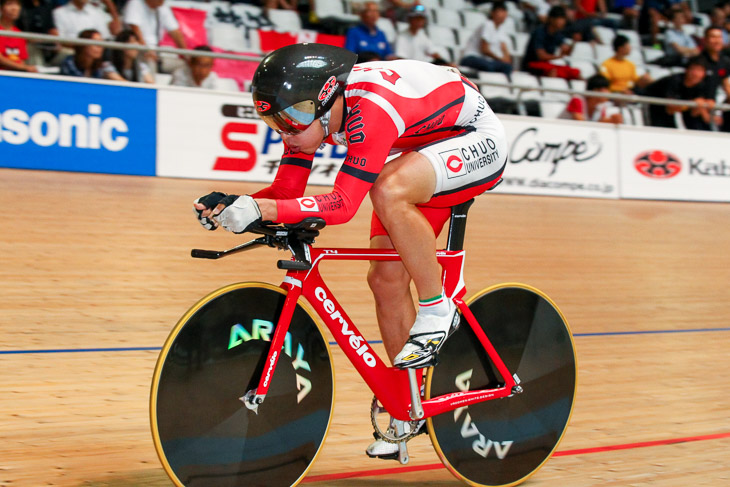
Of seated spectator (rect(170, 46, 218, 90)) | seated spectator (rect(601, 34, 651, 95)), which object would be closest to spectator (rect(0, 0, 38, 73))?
seated spectator (rect(170, 46, 218, 90))

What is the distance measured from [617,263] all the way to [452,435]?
4.57 m

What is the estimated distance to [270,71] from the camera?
2.20 metres

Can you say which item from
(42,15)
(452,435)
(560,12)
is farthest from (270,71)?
(560,12)

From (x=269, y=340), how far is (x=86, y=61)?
239 inches

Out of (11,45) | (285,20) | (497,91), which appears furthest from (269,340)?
(497,91)

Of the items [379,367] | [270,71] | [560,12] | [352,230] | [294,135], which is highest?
[270,71]

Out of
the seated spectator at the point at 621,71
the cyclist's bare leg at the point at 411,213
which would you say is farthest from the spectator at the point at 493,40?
the cyclist's bare leg at the point at 411,213

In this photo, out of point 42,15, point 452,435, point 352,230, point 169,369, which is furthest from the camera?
point 42,15

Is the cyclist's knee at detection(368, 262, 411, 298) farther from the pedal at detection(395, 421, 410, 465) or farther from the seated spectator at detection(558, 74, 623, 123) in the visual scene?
the seated spectator at detection(558, 74, 623, 123)

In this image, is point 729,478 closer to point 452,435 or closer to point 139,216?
point 452,435

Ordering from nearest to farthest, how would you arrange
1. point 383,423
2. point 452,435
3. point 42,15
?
1. point 452,435
2. point 383,423
3. point 42,15

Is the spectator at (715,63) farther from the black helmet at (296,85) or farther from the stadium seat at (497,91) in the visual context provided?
the black helmet at (296,85)

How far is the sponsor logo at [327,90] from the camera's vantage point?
7.41 feet

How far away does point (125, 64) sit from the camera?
309 inches
